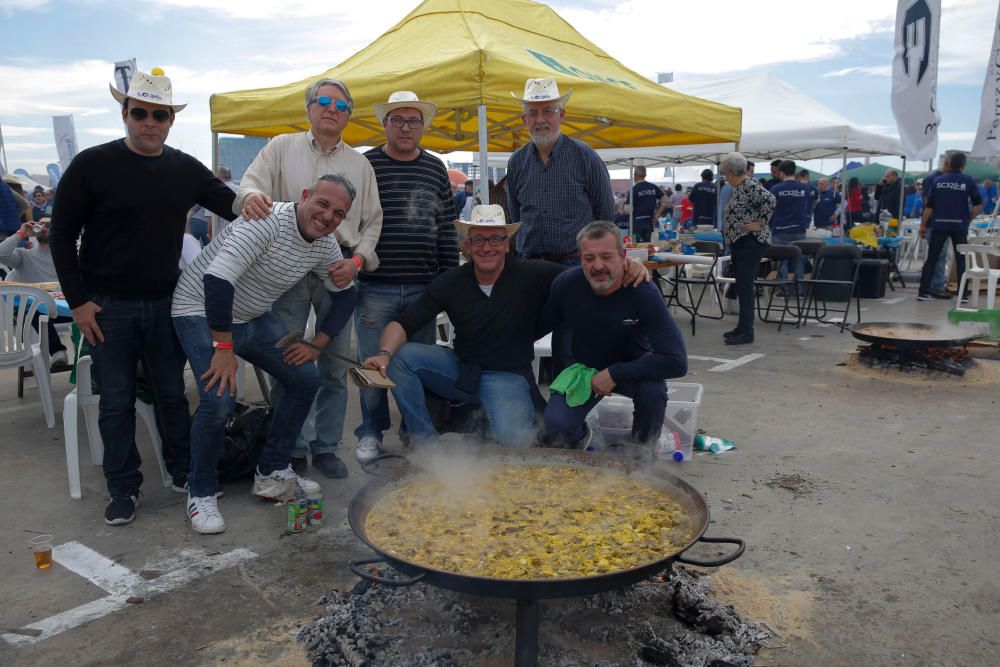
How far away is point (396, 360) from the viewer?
416 cm

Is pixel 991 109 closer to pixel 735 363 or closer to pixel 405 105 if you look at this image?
pixel 735 363

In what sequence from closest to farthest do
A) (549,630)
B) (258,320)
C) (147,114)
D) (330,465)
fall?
1. (549,630)
2. (147,114)
3. (258,320)
4. (330,465)

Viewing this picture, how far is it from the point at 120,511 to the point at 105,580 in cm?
63

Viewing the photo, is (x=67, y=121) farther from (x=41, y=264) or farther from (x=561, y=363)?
(x=561, y=363)

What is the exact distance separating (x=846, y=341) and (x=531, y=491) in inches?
250

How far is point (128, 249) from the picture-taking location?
3477 mm

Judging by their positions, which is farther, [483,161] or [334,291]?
[483,161]

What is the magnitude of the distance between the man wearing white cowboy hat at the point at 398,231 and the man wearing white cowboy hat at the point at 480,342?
23 centimetres

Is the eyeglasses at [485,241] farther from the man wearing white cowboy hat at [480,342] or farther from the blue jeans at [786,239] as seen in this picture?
the blue jeans at [786,239]

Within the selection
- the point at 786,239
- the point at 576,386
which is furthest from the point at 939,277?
the point at 576,386

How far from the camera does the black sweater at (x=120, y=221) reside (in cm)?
337

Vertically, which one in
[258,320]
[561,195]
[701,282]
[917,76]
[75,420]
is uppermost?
[917,76]

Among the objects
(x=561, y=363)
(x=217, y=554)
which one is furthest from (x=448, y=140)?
(x=217, y=554)

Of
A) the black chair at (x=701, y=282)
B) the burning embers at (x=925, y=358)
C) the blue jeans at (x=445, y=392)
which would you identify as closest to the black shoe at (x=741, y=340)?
the black chair at (x=701, y=282)
